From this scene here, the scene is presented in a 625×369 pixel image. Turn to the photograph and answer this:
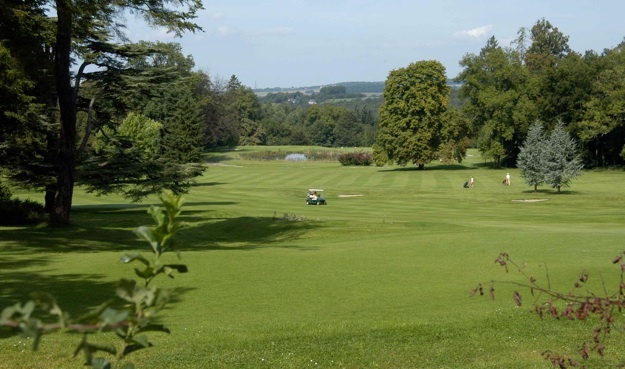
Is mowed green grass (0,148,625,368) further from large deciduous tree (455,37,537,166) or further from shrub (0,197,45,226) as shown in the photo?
large deciduous tree (455,37,537,166)

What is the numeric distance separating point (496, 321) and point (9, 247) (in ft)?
45.6

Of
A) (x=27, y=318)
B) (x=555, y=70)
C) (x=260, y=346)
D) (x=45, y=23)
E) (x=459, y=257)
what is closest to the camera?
(x=27, y=318)

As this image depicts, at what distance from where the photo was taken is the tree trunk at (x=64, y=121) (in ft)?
81.0

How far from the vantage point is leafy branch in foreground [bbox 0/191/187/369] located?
1.65 metres

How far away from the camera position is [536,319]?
10852 mm

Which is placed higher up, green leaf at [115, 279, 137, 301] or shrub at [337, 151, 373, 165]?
green leaf at [115, 279, 137, 301]

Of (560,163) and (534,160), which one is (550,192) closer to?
(534,160)

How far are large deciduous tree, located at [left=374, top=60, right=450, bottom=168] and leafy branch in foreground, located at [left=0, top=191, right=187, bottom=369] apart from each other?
82.1 m

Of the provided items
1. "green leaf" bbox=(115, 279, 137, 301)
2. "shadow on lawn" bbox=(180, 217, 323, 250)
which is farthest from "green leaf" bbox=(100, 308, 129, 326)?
"shadow on lawn" bbox=(180, 217, 323, 250)

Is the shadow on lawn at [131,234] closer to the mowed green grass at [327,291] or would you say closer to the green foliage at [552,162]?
the mowed green grass at [327,291]

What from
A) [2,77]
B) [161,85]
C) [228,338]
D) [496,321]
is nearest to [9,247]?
[2,77]

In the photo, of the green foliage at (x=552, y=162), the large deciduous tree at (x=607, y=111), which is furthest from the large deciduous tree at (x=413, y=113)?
the green foliage at (x=552, y=162)

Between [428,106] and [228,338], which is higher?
[428,106]

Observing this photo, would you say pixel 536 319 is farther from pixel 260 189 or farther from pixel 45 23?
pixel 260 189
